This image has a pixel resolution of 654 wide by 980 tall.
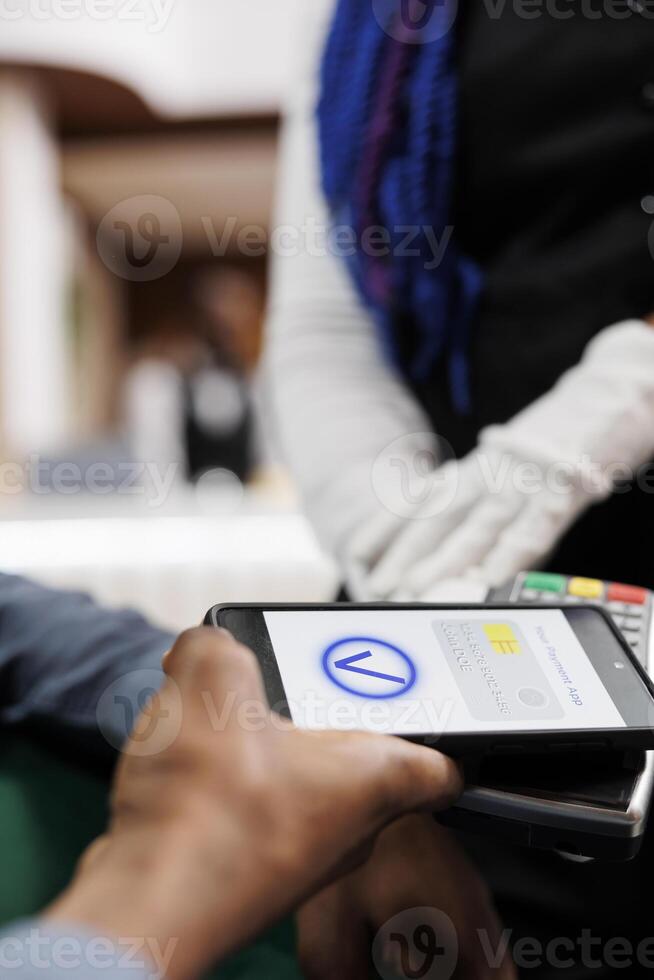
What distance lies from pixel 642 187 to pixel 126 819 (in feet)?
1.46

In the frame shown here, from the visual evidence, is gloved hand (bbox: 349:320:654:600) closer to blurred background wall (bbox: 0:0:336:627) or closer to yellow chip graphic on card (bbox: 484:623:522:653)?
yellow chip graphic on card (bbox: 484:623:522:653)

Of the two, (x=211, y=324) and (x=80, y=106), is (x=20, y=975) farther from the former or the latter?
(x=80, y=106)

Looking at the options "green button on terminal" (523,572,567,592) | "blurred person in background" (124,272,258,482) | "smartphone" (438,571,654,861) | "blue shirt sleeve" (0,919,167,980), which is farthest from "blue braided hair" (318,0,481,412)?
"blurred person in background" (124,272,258,482)

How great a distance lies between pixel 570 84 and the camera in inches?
18.3

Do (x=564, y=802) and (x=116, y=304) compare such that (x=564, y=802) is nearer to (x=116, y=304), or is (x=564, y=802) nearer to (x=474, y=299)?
(x=474, y=299)

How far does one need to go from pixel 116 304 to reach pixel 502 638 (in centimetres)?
416

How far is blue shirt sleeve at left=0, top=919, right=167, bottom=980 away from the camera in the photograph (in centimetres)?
14

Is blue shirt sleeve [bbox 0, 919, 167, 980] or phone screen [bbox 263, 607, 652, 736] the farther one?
phone screen [bbox 263, 607, 652, 736]

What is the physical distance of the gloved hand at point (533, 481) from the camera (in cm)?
43

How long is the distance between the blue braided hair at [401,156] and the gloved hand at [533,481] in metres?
0.07

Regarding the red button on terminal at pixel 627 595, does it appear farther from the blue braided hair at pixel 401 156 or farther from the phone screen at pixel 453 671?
the blue braided hair at pixel 401 156

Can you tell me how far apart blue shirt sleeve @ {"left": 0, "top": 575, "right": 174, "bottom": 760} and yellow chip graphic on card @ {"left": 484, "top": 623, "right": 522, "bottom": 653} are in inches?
5.6

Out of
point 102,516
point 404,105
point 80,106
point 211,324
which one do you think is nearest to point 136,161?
point 80,106

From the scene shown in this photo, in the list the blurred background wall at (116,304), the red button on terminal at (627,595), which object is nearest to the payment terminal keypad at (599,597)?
the red button on terminal at (627,595)
